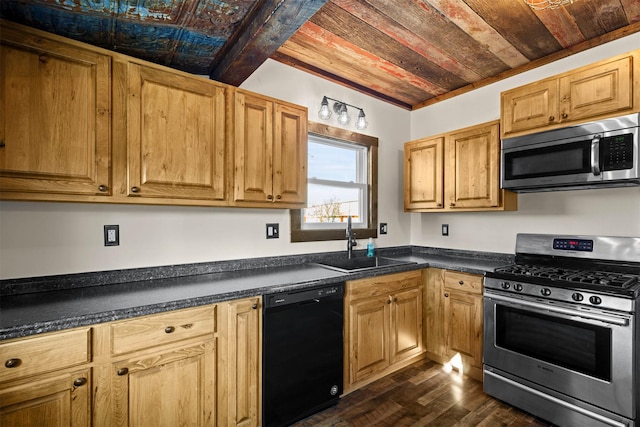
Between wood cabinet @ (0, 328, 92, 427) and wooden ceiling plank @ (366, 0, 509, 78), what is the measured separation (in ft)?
7.81

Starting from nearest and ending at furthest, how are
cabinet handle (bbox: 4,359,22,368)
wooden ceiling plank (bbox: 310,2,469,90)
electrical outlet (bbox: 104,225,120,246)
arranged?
cabinet handle (bbox: 4,359,22,368) < electrical outlet (bbox: 104,225,120,246) < wooden ceiling plank (bbox: 310,2,469,90)

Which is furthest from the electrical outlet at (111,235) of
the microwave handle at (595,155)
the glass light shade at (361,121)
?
the microwave handle at (595,155)

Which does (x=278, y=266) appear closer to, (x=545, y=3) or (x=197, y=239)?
(x=197, y=239)

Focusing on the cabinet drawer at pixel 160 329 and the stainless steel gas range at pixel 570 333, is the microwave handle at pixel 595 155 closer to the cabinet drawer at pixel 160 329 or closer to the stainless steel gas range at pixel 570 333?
the stainless steel gas range at pixel 570 333

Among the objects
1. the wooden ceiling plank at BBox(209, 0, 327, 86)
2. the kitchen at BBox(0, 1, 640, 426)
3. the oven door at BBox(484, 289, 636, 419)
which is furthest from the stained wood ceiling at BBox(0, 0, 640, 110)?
the oven door at BBox(484, 289, 636, 419)

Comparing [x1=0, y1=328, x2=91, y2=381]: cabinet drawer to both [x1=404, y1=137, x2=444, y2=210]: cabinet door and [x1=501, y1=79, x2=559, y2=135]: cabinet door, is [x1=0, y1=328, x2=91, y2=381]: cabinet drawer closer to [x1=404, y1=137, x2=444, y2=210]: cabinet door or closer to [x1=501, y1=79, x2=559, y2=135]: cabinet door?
[x1=404, y1=137, x2=444, y2=210]: cabinet door

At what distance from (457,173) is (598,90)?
110cm

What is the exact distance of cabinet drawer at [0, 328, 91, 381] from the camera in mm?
1147

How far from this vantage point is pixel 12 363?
115cm

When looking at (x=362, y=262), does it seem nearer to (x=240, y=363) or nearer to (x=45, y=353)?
(x=240, y=363)

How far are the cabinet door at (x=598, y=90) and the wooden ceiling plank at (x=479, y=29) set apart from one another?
52cm

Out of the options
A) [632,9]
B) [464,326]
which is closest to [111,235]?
[464,326]

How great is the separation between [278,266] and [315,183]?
845 millimetres

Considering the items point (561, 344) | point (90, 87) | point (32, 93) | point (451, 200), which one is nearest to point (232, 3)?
point (90, 87)
